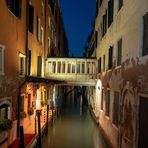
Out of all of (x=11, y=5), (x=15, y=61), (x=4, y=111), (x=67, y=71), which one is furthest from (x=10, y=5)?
(x=67, y=71)

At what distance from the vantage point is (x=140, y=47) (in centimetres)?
965

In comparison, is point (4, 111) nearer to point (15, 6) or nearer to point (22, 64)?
point (22, 64)

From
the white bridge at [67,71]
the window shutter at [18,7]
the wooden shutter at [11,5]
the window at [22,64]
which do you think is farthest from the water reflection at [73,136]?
the wooden shutter at [11,5]

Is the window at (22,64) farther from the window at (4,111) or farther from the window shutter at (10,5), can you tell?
the window at (4,111)

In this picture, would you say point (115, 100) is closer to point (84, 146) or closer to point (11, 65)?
point (84, 146)

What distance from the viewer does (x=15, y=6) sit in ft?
43.8

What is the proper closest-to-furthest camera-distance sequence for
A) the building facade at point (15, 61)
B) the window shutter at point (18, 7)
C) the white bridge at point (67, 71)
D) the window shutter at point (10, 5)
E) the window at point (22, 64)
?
the building facade at point (15, 61) < the window shutter at point (10, 5) < the window shutter at point (18, 7) < the window at point (22, 64) < the white bridge at point (67, 71)

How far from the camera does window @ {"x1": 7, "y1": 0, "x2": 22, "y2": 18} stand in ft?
41.2

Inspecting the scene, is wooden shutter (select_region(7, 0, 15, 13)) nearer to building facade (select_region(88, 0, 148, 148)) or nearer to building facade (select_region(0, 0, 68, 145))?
building facade (select_region(0, 0, 68, 145))

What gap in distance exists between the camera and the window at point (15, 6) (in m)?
12.5

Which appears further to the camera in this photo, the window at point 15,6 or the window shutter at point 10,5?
the window at point 15,6

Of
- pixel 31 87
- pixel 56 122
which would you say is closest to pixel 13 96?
pixel 31 87

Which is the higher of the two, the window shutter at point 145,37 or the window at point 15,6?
the window at point 15,6

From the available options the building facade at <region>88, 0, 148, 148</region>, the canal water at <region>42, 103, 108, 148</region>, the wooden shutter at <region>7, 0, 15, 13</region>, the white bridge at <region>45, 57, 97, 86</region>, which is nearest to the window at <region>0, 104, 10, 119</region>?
the canal water at <region>42, 103, 108, 148</region>
